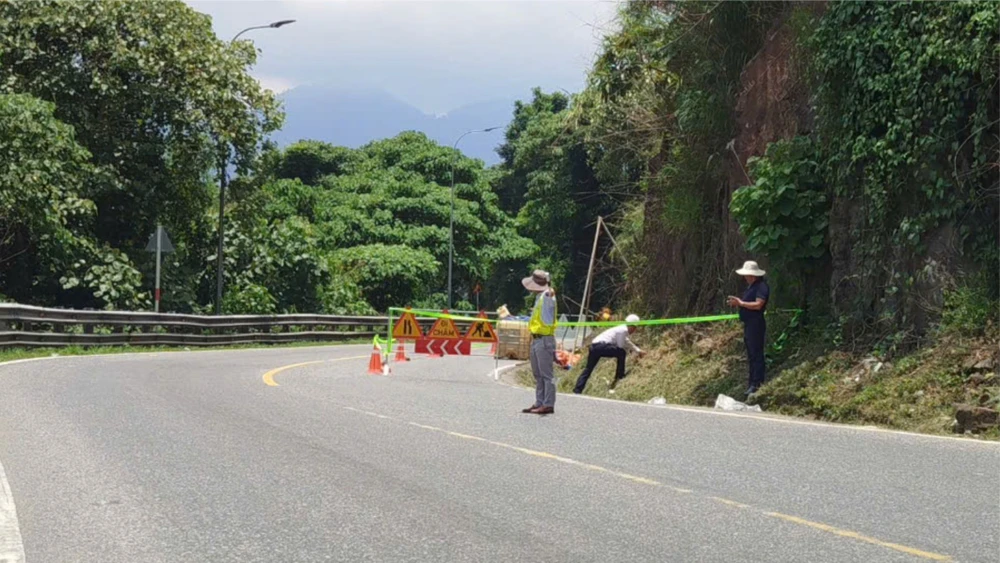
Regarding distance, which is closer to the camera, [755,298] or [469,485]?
[469,485]

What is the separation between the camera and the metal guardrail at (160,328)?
26656 millimetres

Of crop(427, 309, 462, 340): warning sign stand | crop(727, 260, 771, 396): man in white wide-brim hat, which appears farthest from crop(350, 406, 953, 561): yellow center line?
crop(427, 309, 462, 340): warning sign stand

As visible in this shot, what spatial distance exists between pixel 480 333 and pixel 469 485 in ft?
62.2

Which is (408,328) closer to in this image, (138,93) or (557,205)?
(138,93)

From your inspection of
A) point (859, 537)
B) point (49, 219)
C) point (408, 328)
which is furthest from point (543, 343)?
point (49, 219)

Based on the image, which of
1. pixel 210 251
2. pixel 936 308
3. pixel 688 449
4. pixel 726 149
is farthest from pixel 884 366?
pixel 210 251

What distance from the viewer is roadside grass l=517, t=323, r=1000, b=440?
13383 millimetres

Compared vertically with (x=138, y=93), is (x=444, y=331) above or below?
below

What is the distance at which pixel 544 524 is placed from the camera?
7559 mm

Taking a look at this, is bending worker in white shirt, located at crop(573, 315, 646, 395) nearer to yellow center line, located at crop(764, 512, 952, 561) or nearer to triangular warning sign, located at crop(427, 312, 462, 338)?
triangular warning sign, located at crop(427, 312, 462, 338)

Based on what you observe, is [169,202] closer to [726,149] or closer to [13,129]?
[13,129]

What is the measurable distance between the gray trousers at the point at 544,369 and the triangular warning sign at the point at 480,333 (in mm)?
11510

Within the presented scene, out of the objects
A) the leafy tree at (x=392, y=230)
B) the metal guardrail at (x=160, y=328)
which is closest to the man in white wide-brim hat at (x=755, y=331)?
the metal guardrail at (x=160, y=328)

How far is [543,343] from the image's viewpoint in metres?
15.0
